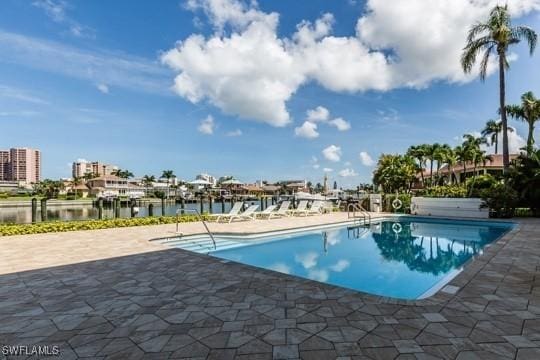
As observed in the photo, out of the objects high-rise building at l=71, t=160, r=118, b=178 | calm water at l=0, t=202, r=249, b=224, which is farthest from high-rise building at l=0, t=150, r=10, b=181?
calm water at l=0, t=202, r=249, b=224

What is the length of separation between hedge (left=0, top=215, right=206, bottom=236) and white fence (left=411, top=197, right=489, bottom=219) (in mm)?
12546

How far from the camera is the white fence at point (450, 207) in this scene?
13676 millimetres

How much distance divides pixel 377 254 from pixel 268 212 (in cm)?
715

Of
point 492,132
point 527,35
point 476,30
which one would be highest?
point 476,30

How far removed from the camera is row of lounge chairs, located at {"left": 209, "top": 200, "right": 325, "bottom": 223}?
13.4 m

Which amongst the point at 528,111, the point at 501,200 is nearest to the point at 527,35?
the point at 501,200

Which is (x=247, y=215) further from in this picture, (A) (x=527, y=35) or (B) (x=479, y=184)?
(A) (x=527, y=35)

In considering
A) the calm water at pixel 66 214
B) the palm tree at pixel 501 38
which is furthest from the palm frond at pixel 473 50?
the calm water at pixel 66 214

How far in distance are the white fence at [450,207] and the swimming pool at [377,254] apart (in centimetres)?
108

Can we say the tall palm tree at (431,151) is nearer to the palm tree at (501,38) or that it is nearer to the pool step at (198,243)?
the palm tree at (501,38)

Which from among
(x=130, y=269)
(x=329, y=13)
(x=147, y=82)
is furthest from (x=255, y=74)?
(x=130, y=269)

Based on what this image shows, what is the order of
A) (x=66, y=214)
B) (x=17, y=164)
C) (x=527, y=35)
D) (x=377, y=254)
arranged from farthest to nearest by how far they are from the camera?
1. (x=17, y=164)
2. (x=66, y=214)
3. (x=527, y=35)
4. (x=377, y=254)

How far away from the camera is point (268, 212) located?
1488cm

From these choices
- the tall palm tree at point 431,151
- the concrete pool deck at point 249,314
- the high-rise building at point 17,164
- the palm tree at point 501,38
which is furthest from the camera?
the high-rise building at point 17,164
